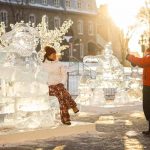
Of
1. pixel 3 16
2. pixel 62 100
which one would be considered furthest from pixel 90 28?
pixel 62 100

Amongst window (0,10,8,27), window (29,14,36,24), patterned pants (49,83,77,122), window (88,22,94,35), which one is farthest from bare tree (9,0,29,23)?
patterned pants (49,83,77,122)

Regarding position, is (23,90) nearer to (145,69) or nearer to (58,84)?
(58,84)

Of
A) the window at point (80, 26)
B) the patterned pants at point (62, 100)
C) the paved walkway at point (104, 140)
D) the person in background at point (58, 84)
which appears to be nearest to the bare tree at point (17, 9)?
the window at point (80, 26)

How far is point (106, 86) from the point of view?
1719 centimetres

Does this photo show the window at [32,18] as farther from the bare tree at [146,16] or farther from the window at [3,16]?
the bare tree at [146,16]

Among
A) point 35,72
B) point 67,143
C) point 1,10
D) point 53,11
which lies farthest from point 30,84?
point 53,11

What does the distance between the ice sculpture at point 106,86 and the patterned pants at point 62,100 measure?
5617 millimetres

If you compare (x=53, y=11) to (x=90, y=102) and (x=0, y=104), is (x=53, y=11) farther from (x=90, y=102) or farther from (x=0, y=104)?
(x=0, y=104)

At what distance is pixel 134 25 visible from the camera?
60.4 metres

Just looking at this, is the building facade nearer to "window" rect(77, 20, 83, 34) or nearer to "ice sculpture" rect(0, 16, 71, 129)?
"window" rect(77, 20, 83, 34)

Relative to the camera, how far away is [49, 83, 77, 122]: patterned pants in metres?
10.8

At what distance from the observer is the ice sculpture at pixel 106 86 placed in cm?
1680

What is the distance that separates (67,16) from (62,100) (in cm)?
4406

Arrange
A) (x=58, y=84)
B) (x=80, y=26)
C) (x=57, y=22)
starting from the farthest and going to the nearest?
1. (x=80, y=26)
2. (x=57, y=22)
3. (x=58, y=84)
